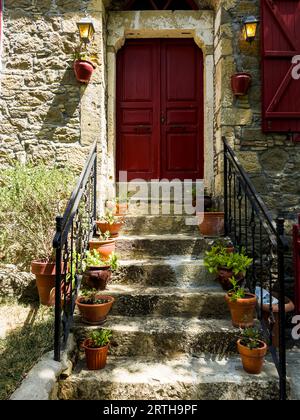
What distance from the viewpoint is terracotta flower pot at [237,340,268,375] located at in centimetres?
251

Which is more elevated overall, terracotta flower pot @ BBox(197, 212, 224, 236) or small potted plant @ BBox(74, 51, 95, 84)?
small potted plant @ BBox(74, 51, 95, 84)

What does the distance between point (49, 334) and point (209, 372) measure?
4.21ft

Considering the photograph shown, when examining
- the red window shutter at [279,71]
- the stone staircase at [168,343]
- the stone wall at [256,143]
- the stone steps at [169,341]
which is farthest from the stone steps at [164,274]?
the red window shutter at [279,71]

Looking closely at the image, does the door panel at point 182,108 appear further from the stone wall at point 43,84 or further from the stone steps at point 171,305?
the stone steps at point 171,305

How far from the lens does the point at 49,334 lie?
2871 millimetres

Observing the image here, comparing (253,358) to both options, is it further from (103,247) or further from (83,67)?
(83,67)

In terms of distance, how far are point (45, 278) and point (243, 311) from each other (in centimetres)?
178

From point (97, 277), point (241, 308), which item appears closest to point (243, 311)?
point (241, 308)

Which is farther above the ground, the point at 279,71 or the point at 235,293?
the point at 279,71

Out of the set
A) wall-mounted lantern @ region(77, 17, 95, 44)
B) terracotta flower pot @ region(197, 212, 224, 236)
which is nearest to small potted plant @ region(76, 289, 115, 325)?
terracotta flower pot @ region(197, 212, 224, 236)

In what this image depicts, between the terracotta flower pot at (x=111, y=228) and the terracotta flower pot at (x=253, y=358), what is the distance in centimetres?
190

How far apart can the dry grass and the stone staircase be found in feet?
0.93

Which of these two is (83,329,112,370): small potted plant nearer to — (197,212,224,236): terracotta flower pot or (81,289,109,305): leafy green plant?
(81,289,109,305): leafy green plant

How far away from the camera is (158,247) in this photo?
12.7ft
